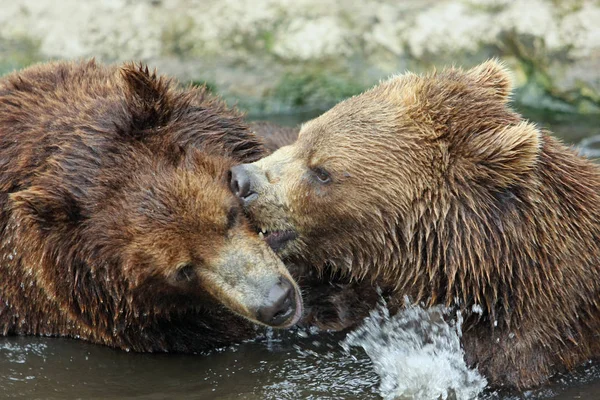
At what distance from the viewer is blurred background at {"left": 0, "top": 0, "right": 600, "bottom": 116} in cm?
1077

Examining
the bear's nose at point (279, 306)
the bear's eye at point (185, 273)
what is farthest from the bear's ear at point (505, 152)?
the bear's eye at point (185, 273)

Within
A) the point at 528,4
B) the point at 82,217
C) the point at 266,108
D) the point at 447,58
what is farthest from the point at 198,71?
the point at 82,217

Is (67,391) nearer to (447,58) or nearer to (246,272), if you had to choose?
(246,272)

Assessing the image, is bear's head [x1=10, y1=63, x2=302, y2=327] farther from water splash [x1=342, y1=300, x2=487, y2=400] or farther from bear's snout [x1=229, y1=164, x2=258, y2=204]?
water splash [x1=342, y1=300, x2=487, y2=400]

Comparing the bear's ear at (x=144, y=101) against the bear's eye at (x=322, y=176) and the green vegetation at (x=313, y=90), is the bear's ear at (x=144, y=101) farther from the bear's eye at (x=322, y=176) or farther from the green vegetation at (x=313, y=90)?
the green vegetation at (x=313, y=90)

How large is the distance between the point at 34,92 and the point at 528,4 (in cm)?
618

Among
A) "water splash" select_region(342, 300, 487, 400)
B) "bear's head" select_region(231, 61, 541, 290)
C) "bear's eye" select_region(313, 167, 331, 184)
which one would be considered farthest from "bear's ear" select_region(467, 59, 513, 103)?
"water splash" select_region(342, 300, 487, 400)

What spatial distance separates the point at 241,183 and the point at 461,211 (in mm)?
1488

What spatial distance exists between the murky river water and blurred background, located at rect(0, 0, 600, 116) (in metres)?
4.65

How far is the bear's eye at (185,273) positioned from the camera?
20.1 feet

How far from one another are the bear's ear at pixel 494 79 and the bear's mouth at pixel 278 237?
1.71 m

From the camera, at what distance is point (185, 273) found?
6207 millimetres

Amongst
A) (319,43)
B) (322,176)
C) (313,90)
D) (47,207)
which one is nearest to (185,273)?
(47,207)

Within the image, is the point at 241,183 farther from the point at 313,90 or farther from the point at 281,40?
the point at 281,40
